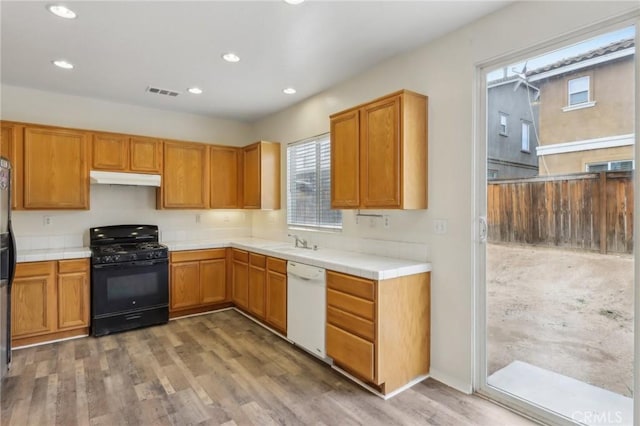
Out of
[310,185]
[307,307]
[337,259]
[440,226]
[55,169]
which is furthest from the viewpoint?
[310,185]

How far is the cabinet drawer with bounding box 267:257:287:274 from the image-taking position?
3.47m

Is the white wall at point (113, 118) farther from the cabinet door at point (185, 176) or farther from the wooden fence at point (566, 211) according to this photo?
the wooden fence at point (566, 211)

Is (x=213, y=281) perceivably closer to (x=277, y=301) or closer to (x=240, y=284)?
(x=240, y=284)

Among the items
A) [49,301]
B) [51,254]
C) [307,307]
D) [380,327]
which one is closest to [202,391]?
[307,307]

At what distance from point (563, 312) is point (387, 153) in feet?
5.23

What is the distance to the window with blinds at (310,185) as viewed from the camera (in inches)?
157

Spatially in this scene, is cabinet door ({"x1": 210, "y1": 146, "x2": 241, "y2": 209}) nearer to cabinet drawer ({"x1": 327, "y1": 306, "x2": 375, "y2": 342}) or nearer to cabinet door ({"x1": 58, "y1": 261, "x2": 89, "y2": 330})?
cabinet door ({"x1": 58, "y1": 261, "x2": 89, "y2": 330})

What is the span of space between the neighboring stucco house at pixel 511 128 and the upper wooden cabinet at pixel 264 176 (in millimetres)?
2900

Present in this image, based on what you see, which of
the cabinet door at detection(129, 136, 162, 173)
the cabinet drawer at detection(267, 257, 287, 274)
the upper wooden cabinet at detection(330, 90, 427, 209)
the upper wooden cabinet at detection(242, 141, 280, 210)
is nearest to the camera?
the upper wooden cabinet at detection(330, 90, 427, 209)

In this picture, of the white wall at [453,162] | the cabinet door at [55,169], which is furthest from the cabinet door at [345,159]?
the cabinet door at [55,169]

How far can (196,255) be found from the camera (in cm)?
441

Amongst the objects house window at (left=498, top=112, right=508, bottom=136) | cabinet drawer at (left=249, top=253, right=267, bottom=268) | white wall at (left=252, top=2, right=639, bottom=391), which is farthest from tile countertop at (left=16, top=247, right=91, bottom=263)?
house window at (left=498, top=112, right=508, bottom=136)

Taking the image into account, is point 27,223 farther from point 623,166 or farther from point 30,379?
point 623,166

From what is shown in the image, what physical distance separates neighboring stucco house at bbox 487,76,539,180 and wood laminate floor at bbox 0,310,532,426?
1.65m
